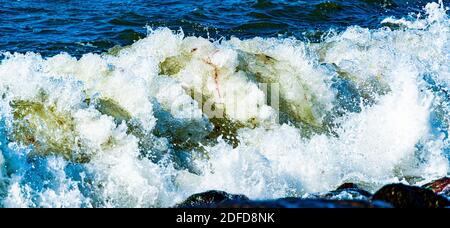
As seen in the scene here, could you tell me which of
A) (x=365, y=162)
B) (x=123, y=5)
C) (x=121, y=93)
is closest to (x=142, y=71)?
(x=121, y=93)

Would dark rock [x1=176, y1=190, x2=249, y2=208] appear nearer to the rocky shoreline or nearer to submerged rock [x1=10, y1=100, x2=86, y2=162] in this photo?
the rocky shoreline

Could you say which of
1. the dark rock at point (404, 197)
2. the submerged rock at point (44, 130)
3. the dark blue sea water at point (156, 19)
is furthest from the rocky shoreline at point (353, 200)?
the dark blue sea water at point (156, 19)

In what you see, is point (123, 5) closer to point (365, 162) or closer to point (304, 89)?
point (304, 89)

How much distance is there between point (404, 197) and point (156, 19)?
9.72 meters

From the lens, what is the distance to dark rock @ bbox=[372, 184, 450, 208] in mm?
4734

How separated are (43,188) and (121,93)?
1.96 metres

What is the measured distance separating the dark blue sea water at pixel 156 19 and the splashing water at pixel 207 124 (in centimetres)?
322

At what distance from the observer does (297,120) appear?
8.54 meters

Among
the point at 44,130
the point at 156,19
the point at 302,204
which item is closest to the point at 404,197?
the point at 302,204
